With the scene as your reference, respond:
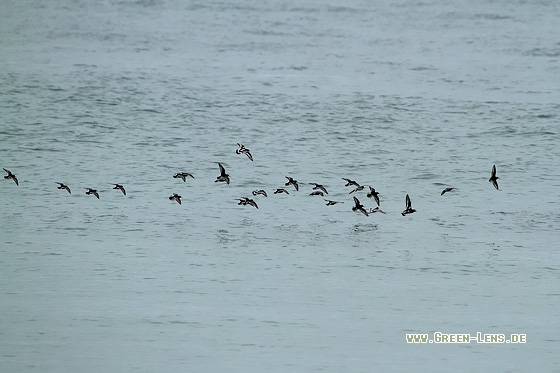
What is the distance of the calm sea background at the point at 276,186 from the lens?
18.8 m

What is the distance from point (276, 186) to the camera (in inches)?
1228

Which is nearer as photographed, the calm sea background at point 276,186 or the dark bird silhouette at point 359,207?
the calm sea background at point 276,186

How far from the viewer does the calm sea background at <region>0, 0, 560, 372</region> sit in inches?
740

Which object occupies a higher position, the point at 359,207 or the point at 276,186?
the point at 276,186

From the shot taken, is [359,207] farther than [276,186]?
No

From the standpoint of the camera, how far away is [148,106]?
140ft

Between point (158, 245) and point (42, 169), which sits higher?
point (42, 169)

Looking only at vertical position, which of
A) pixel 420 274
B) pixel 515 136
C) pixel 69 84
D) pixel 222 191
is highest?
pixel 69 84

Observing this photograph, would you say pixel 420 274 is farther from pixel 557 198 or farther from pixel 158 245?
pixel 557 198

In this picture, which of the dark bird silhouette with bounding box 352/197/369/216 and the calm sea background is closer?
the calm sea background

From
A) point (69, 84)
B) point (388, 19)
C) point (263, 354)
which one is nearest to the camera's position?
point (263, 354)

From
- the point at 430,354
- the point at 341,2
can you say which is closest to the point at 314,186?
the point at 430,354

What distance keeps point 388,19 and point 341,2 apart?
504cm

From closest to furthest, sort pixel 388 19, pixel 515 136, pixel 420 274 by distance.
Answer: pixel 420 274 < pixel 515 136 < pixel 388 19
